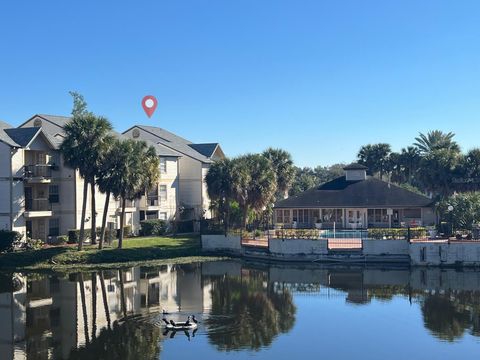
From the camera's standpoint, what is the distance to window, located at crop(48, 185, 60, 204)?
5662 centimetres

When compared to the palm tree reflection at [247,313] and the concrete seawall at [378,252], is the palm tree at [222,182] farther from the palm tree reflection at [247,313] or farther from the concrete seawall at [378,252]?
the palm tree reflection at [247,313]

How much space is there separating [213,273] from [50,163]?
65.9ft

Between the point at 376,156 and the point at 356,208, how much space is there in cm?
2901

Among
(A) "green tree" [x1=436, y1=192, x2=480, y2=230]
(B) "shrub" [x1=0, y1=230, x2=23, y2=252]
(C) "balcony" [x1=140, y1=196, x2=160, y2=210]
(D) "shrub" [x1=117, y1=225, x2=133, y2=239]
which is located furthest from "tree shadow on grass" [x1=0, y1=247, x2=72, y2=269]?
(A) "green tree" [x1=436, y1=192, x2=480, y2=230]

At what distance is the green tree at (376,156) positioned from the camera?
9431 cm

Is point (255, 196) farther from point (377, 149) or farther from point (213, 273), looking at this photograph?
point (377, 149)

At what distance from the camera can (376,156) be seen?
94500 millimetres

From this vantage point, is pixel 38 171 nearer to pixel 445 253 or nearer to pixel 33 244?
pixel 33 244

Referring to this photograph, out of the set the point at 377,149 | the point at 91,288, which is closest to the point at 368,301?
the point at 91,288

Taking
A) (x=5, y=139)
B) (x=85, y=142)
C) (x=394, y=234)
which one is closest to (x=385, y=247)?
(x=394, y=234)

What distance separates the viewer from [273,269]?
48.3m

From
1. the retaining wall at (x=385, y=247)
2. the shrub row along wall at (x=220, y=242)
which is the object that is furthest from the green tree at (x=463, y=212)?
the shrub row along wall at (x=220, y=242)

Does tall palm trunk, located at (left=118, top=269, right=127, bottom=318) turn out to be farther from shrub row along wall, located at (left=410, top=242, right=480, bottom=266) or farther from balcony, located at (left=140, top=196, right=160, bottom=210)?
shrub row along wall, located at (left=410, top=242, right=480, bottom=266)

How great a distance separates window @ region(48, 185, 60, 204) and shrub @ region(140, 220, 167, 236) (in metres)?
9.89
